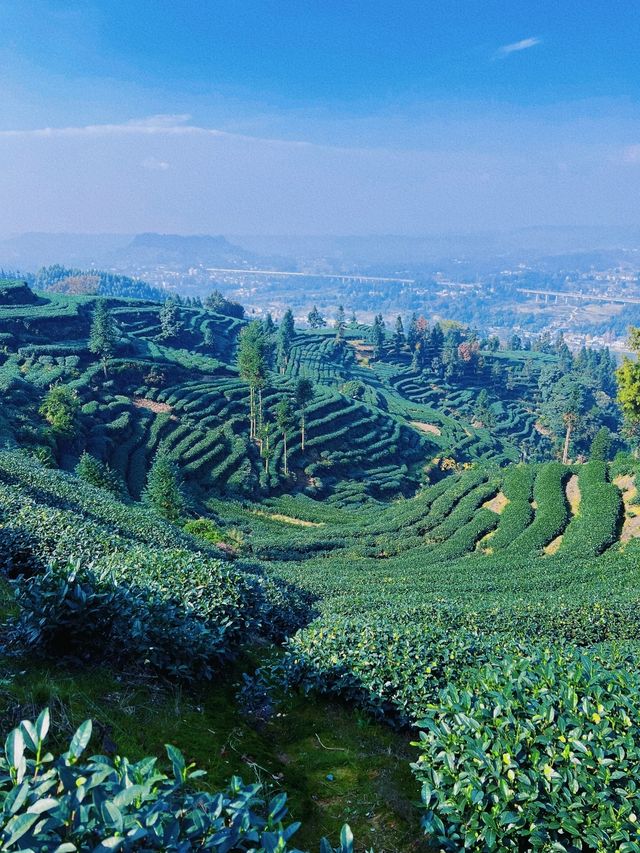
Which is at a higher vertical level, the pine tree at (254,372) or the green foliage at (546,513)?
the pine tree at (254,372)

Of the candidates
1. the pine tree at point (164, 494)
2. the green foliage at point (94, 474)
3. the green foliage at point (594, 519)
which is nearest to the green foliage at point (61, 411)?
the green foliage at point (94, 474)

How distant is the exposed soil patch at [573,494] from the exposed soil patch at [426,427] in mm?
47788

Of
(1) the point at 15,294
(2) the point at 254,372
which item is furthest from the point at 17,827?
(1) the point at 15,294

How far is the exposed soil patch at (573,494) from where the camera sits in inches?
1369

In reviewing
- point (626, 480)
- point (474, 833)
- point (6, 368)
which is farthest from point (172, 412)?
point (474, 833)

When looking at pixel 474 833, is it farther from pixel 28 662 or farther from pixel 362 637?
pixel 28 662

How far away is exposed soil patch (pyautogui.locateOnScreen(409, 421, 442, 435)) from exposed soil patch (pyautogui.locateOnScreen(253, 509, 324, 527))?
44343mm

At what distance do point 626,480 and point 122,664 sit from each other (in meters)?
36.3

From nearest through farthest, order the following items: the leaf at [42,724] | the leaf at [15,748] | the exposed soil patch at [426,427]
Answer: the leaf at [15,748], the leaf at [42,724], the exposed soil patch at [426,427]

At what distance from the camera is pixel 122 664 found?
6.42 meters

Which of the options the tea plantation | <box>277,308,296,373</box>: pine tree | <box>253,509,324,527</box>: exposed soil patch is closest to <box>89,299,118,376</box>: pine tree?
<box>253,509,324,527</box>: exposed soil patch

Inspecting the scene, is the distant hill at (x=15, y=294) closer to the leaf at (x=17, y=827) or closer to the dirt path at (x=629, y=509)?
the dirt path at (x=629, y=509)

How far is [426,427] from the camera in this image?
9100 centimetres

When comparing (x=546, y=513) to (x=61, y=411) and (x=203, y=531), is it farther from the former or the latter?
(x=61, y=411)
